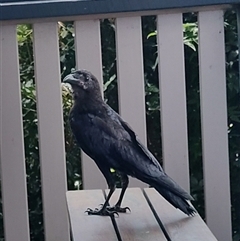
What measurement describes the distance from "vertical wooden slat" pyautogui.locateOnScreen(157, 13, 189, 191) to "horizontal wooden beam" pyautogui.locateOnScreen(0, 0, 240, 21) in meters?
0.10

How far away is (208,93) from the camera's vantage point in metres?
2.62

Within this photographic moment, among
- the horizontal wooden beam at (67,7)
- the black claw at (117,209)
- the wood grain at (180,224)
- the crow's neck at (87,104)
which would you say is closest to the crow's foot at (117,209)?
the black claw at (117,209)

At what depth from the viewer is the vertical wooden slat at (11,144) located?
254cm

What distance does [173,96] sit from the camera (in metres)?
2.61

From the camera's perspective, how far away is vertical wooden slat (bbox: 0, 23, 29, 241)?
2.54 metres

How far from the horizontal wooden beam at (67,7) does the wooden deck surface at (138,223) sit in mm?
649

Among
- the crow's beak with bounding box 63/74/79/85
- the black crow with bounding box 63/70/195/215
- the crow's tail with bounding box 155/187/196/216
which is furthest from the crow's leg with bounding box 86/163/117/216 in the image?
the crow's beak with bounding box 63/74/79/85

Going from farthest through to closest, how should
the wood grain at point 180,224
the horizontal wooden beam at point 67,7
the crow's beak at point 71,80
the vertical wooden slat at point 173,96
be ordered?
the vertical wooden slat at point 173,96
the horizontal wooden beam at point 67,7
the crow's beak at point 71,80
the wood grain at point 180,224

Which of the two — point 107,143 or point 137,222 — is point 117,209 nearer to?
point 137,222

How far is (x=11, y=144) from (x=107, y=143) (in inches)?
26.6

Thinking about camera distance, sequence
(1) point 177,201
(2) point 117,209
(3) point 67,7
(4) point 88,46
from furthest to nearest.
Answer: (4) point 88,46, (3) point 67,7, (2) point 117,209, (1) point 177,201

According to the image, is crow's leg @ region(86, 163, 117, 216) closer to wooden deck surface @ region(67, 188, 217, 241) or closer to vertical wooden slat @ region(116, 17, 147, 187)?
wooden deck surface @ region(67, 188, 217, 241)

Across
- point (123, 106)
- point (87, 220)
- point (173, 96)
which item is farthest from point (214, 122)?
point (87, 220)

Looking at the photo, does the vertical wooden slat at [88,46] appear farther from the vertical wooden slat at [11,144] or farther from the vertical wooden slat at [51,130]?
the vertical wooden slat at [11,144]
